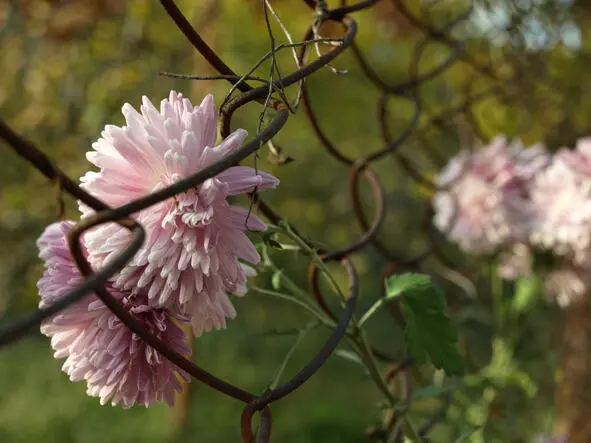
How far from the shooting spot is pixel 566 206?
890mm

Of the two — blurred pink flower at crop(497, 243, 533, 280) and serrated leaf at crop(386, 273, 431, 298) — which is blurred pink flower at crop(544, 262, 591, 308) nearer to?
blurred pink flower at crop(497, 243, 533, 280)

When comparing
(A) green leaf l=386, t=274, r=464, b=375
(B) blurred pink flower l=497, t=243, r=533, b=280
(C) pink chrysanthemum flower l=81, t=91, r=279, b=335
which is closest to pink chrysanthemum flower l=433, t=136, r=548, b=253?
(B) blurred pink flower l=497, t=243, r=533, b=280

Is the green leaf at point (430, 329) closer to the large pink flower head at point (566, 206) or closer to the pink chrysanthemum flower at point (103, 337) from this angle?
the pink chrysanthemum flower at point (103, 337)

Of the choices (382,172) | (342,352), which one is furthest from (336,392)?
(342,352)

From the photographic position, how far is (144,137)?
1.15 feet

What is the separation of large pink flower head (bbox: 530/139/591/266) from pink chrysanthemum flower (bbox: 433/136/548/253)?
3 centimetres

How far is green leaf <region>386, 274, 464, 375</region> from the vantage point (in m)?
0.57

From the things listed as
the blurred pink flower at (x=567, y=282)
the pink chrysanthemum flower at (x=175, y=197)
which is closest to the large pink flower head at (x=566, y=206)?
the blurred pink flower at (x=567, y=282)

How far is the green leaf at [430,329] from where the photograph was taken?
569 mm

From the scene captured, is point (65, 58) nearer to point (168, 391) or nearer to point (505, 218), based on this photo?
point (505, 218)

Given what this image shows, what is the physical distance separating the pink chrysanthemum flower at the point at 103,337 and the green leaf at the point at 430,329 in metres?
0.24

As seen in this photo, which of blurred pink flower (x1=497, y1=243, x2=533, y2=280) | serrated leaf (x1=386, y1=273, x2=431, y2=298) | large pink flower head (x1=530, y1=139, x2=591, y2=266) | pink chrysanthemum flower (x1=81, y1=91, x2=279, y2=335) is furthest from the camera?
blurred pink flower (x1=497, y1=243, x2=533, y2=280)

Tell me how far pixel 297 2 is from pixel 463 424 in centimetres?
126

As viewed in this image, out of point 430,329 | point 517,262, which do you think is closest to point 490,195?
point 517,262
